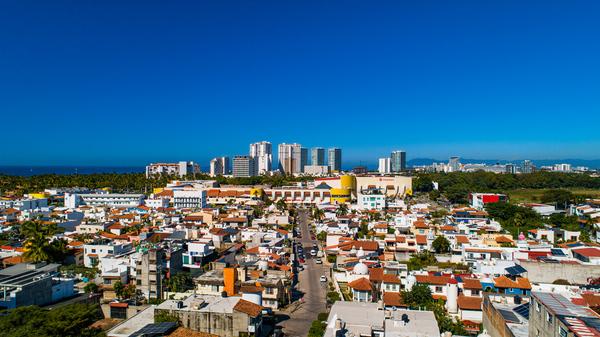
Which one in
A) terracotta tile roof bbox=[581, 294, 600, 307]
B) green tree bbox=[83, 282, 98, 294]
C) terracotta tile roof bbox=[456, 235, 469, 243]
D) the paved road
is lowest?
the paved road

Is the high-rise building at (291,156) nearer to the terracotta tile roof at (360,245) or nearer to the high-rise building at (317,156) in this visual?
the high-rise building at (317,156)

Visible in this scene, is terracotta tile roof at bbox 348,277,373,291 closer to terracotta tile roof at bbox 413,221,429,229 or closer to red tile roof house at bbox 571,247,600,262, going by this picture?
red tile roof house at bbox 571,247,600,262

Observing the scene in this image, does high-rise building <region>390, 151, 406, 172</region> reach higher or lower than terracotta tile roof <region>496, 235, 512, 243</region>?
higher

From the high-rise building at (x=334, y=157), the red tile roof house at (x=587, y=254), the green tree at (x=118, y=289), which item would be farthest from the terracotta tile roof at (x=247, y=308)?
the high-rise building at (x=334, y=157)

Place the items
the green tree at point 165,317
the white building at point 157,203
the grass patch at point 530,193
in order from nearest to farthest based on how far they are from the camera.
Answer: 1. the green tree at point 165,317
2. the white building at point 157,203
3. the grass patch at point 530,193

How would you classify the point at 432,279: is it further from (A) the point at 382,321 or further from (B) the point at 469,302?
(A) the point at 382,321

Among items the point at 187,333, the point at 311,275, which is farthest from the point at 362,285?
the point at 187,333

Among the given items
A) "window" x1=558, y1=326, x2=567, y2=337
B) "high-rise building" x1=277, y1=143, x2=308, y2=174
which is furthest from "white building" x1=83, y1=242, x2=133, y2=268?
"high-rise building" x1=277, y1=143, x2=308, y2=174
